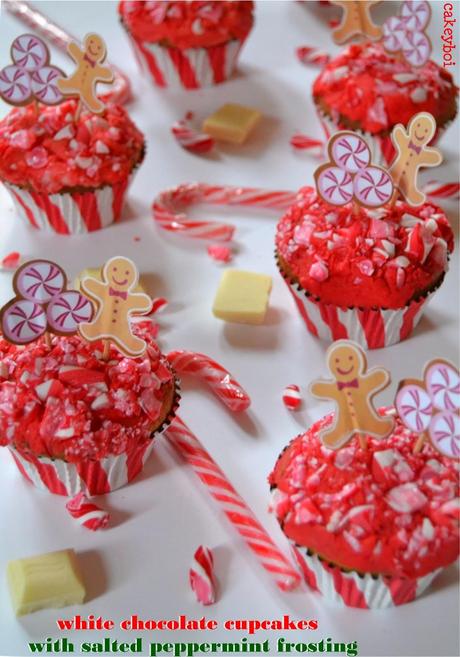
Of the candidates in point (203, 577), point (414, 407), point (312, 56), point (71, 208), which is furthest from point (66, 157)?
point (414, 407)

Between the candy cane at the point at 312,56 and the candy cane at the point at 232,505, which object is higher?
the candy cane at the point at 312,56

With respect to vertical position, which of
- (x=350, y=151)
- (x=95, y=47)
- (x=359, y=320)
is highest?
(x=95, y=47)

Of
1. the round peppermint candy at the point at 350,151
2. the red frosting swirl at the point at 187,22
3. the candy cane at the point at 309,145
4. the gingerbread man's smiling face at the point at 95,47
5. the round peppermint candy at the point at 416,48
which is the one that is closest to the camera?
the round peppermint candy at the point at 350,151

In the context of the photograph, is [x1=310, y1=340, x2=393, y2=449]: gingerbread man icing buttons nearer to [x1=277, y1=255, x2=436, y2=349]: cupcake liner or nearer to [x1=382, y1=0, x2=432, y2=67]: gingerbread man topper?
[x1=277, y1=255, x2=436, y2=349]: cupcake liner

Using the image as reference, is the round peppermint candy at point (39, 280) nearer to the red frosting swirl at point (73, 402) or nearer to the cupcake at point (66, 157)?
the red frosting swirl at point (73, 402)

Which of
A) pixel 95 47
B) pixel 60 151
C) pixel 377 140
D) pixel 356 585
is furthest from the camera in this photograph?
pixel 377 140

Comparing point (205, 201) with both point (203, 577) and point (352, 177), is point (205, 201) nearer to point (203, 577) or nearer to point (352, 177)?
point (352, 177)

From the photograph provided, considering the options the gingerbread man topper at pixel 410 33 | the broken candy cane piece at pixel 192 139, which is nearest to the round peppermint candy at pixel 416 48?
the gingerbread man topper at pixel 410 33
